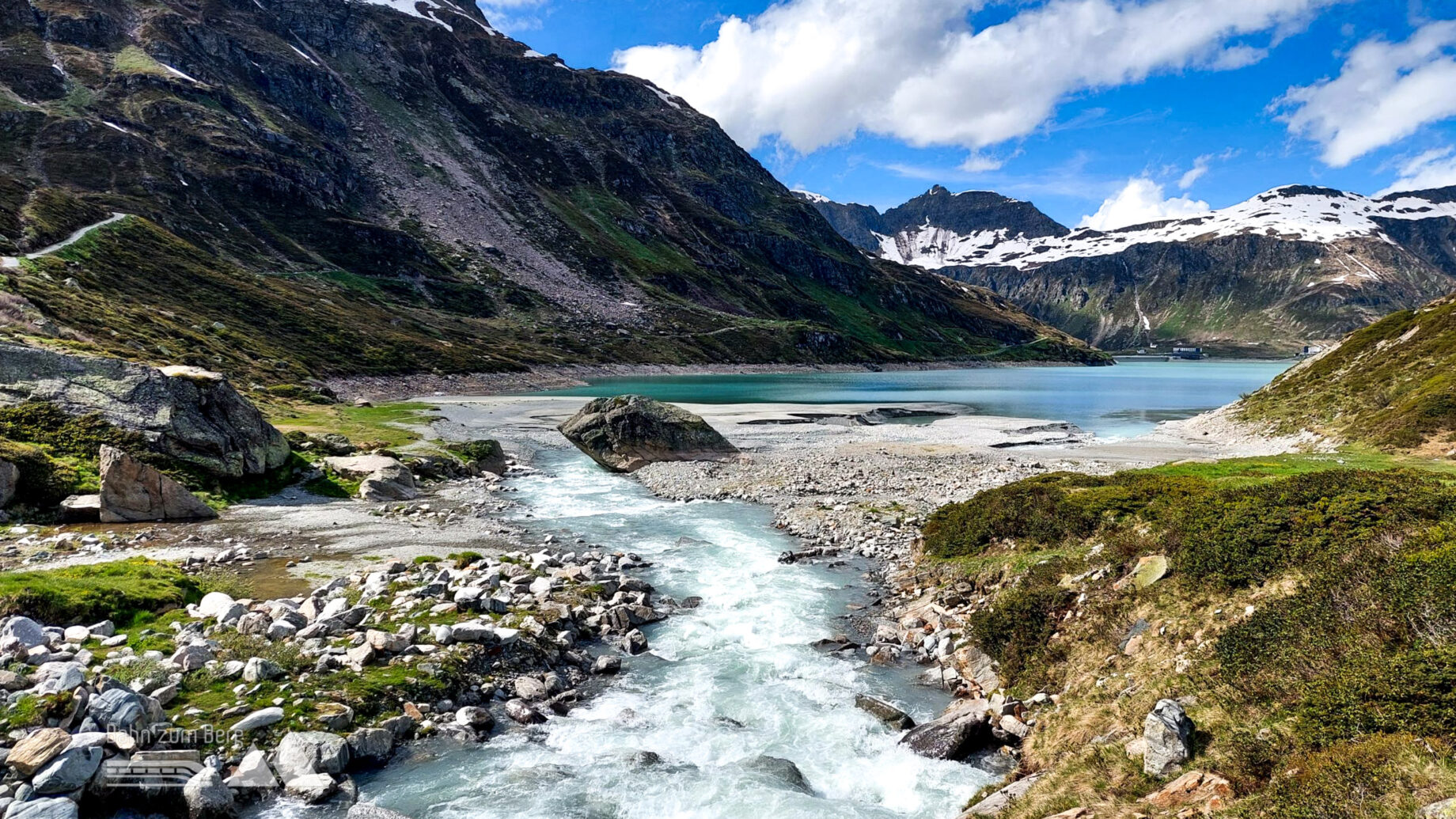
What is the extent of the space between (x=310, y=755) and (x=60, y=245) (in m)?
122

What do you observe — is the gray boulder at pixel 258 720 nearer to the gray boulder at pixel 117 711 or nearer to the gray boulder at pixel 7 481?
the gray boulder at pixel 117 711

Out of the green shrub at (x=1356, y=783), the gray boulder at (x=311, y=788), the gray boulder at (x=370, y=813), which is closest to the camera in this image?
the green shrub at (x=1356, y=783)

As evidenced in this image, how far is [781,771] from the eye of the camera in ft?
43.0

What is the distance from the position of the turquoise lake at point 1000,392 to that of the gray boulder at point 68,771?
268ft

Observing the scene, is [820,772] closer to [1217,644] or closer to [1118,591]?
[1217,644]

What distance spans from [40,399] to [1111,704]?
42.9 meters

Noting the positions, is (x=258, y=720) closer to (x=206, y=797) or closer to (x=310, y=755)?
(x=310, y=755)

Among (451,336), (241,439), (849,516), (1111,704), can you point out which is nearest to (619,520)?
(849,516)

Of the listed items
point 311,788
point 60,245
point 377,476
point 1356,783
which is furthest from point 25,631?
point 60,245

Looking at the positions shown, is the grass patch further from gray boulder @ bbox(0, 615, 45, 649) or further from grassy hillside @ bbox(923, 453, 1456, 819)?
grassy hillside @ bbox(923, 453, 1456, 819)

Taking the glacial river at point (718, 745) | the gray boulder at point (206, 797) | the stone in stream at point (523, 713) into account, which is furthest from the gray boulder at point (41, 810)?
the stone in stream at point (523, 713)

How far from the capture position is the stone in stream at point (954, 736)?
13.5m

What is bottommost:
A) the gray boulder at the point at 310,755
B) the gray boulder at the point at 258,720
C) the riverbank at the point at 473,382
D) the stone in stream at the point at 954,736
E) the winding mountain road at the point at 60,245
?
the stone in stream at the point at 954,736

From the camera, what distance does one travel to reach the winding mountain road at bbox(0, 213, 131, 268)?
71625 millimetres
